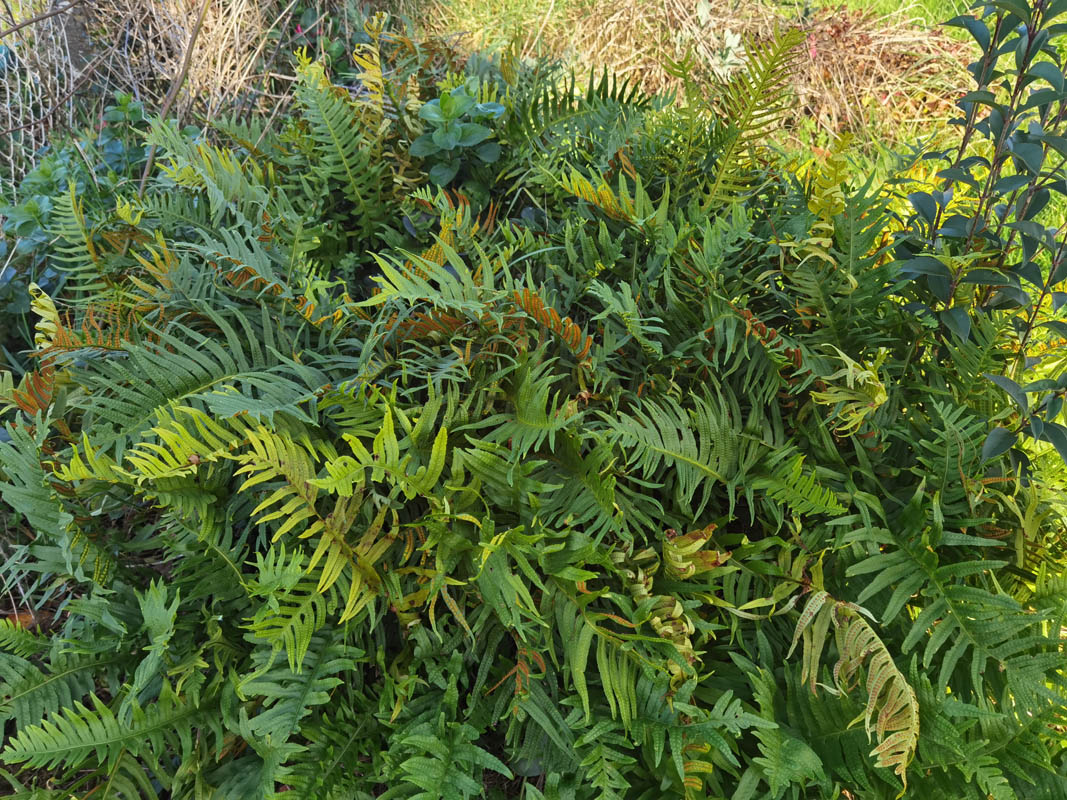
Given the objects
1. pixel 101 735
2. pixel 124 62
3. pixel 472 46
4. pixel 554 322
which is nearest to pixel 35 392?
pixel 101 735

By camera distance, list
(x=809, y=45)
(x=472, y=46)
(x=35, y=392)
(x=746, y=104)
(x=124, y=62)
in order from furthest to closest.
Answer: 1. (x=472, y=46)
2. (x=809, y=45)
3. (x=124, y=62)
4. (x=746, y=104)
5. (x=35, y=392)

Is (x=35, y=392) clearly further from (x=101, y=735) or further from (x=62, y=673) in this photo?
(x=101, y=735)

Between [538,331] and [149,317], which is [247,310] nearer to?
[149,317]

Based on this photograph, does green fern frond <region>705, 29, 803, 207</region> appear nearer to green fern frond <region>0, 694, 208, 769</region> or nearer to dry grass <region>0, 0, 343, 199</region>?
green fern frond <region>0, 694, 208, 769</region>

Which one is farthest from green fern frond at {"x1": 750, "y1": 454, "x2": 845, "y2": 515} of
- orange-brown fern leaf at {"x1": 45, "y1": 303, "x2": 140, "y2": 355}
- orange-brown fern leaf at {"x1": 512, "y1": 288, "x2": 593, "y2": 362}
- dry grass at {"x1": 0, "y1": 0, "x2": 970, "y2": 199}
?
dry grass at {"x1": 0, "y1": 0, "x2": 970, "y2": 199}

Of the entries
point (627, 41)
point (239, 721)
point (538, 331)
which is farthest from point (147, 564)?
point (627, 41)

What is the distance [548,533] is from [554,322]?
372 mm

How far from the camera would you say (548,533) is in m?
1.21

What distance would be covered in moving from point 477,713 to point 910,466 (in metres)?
0.96

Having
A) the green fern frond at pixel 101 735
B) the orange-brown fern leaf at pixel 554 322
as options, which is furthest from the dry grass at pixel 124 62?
the green fern frond at pixel 101 735

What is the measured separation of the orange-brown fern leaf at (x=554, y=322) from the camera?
4.41 ft

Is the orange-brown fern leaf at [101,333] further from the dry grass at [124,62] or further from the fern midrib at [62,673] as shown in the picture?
the dry grass at [124,62]

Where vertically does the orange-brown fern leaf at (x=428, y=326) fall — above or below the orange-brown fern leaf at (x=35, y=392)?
above

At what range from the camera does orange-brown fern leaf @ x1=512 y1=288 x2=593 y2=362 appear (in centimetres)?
134
